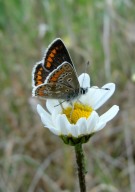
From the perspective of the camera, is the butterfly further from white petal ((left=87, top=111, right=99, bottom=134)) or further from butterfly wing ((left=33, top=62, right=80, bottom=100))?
white petal ((left=87, top=111, right=99, bottom=134))

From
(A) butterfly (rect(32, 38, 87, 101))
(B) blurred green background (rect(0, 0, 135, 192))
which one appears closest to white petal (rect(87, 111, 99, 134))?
(A) butterfly (rect(32, 38, 87, 101))

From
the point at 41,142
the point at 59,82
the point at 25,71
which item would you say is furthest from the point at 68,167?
the point at 59,82

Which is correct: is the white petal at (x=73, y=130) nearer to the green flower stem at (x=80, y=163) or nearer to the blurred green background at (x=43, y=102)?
the green flower stem at (x=80, y=163)

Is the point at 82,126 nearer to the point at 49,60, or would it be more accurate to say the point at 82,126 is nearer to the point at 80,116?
the point at 80,116

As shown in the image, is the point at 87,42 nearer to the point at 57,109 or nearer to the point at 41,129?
the point at 41,129

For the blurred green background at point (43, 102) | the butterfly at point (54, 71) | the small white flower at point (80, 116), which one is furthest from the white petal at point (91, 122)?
the blurred green background at point (43, 102)

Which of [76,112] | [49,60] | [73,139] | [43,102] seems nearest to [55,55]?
[49,60]
